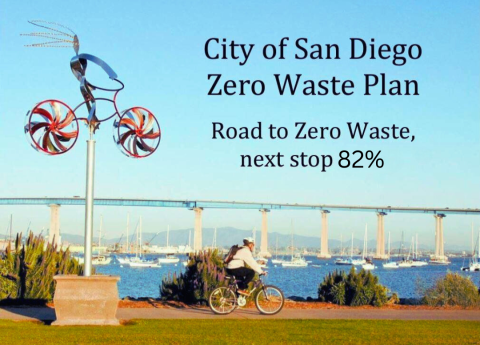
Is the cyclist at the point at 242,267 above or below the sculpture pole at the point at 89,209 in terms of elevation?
below

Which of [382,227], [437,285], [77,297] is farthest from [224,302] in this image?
[382,227]

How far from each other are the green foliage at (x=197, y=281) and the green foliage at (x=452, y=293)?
4.61 metres

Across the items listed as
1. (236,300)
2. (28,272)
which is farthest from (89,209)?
(28,272)

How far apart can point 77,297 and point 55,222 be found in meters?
88.4

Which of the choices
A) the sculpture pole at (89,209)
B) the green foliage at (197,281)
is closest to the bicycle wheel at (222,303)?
the green foliage at (197,281)

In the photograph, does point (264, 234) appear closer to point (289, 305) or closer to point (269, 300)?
point (289, 305)

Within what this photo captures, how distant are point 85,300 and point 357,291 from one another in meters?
6.45

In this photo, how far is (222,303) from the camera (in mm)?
13727

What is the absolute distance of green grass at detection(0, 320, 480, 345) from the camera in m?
10.6

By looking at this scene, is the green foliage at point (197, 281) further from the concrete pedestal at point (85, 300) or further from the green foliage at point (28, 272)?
the concrete pedestal at point (85, 300)

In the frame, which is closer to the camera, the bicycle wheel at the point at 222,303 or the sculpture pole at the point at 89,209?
the sculpture pole at the point at 89,209

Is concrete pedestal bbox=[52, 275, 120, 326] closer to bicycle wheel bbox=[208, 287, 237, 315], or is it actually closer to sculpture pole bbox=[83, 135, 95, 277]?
sculpture pole bbox=[83, 135, 95, 277]

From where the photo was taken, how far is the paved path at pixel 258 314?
13.4 metres

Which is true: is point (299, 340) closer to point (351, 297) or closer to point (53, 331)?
point (53, 331)
